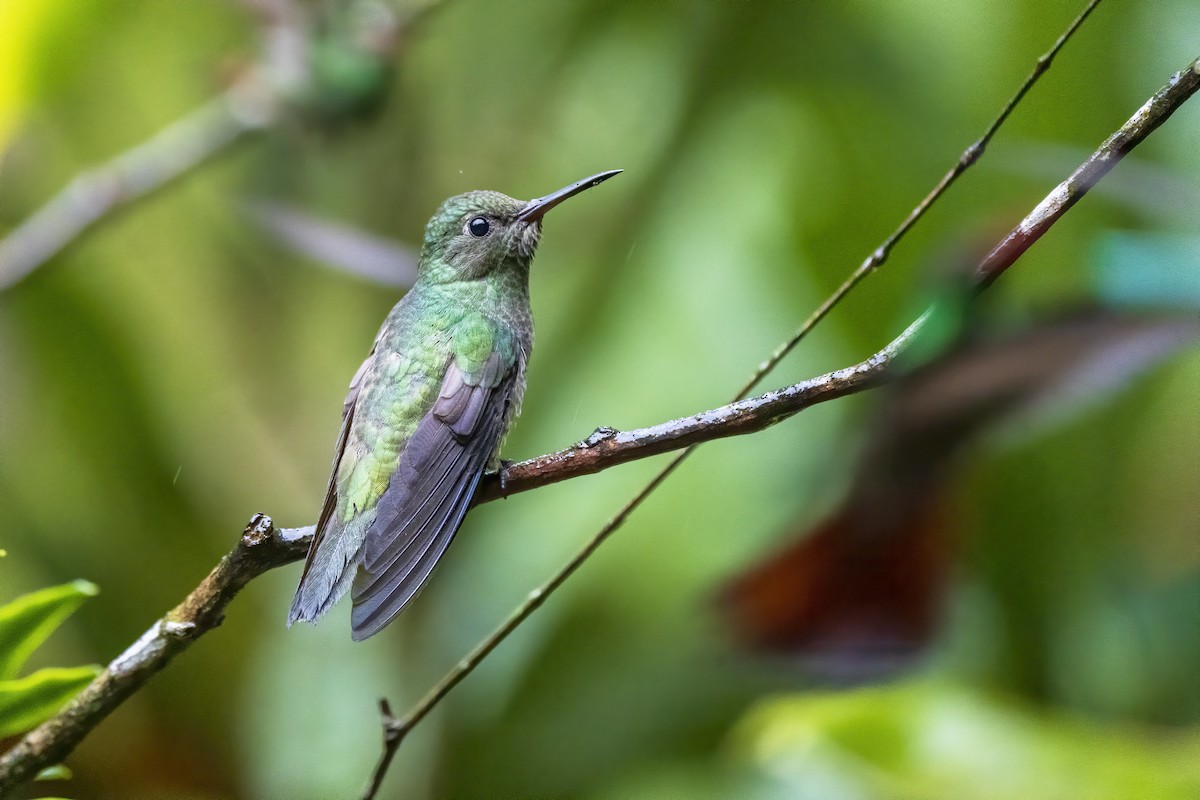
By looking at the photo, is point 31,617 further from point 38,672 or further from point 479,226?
point 479,226

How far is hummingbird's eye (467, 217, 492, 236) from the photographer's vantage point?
0.75 metres

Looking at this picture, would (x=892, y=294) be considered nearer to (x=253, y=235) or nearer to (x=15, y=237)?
(x=253, y=235)

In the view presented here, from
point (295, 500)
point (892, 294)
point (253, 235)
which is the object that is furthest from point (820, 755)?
point (253, 235)

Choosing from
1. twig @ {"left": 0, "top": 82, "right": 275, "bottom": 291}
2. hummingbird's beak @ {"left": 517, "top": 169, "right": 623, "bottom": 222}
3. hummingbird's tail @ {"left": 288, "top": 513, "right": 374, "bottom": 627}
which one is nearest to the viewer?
hummingbird's tail @ {"left": 288, "top": 513, "right": 374, "bottom": 627}

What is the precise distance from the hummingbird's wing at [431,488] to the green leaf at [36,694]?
22 cm

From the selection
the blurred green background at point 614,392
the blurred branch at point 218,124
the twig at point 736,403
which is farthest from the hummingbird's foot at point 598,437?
the blurred branch at point 218,124

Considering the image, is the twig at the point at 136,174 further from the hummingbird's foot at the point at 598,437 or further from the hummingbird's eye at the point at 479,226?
the hummingbird's foot at the point at 598,437

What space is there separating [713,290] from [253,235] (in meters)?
0.63

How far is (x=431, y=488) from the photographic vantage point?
0.64 m

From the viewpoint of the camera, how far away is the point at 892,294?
1250 millimetres

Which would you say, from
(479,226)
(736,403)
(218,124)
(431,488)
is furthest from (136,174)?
(736,403)

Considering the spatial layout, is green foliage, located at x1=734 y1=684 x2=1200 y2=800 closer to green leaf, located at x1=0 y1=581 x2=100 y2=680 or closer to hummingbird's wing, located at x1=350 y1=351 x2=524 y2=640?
hummingbird's wing, located at x1=350 y1=351 x2=524 y2=640

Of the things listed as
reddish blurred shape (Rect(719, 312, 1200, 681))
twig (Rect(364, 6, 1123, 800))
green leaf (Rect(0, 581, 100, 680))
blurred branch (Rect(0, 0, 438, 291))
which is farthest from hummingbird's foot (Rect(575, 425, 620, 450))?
blurred branch (Rect(0, 0, 438, 291))

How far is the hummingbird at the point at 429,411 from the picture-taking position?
23.2 inches
